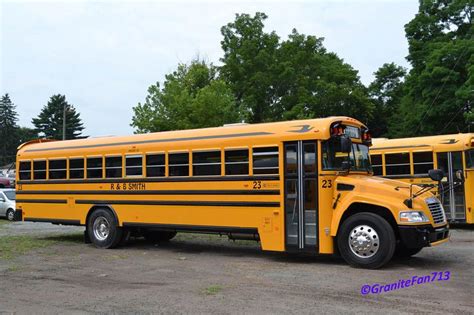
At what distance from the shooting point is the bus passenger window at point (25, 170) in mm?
14031

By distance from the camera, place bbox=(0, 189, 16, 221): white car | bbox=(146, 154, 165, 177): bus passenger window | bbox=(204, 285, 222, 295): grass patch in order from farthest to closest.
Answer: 1. bbox=(0, 189, 16, 221): white car
2. bbox=(146, 154, 165, 177): bus passenger window
3. bbox=(204, 285, 222, 295): grass patch

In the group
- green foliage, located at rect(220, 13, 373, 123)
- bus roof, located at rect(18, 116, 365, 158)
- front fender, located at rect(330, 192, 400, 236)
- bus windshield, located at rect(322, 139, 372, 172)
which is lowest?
front fender, located at rect(330, 192, 400, 236)

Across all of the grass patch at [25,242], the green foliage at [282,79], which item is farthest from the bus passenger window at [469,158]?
the green foliage at [282,79]

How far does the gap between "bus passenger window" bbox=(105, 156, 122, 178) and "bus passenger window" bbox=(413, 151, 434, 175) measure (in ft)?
28.4

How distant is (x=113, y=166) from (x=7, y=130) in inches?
3998

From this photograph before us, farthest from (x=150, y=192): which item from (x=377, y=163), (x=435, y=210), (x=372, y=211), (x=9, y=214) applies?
(x=9, y=214)

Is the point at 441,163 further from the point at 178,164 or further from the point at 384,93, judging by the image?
the point at 384,93

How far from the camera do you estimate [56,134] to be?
101m

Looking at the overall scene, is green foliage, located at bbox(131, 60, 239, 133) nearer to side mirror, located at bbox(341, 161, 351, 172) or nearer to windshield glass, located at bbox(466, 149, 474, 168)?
windshield glass, located at bbox(466, 149, 474, 168)

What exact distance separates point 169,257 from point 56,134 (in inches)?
3773

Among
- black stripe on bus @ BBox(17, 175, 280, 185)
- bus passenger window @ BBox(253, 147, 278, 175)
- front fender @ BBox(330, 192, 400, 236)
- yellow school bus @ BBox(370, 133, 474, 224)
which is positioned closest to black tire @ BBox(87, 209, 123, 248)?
black stripe on bus @ BBox(17, 175, 280, 185)

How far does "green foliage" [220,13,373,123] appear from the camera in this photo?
40.4m

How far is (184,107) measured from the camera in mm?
29172

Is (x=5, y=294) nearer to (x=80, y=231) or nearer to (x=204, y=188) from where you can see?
(x=204, y=188)
